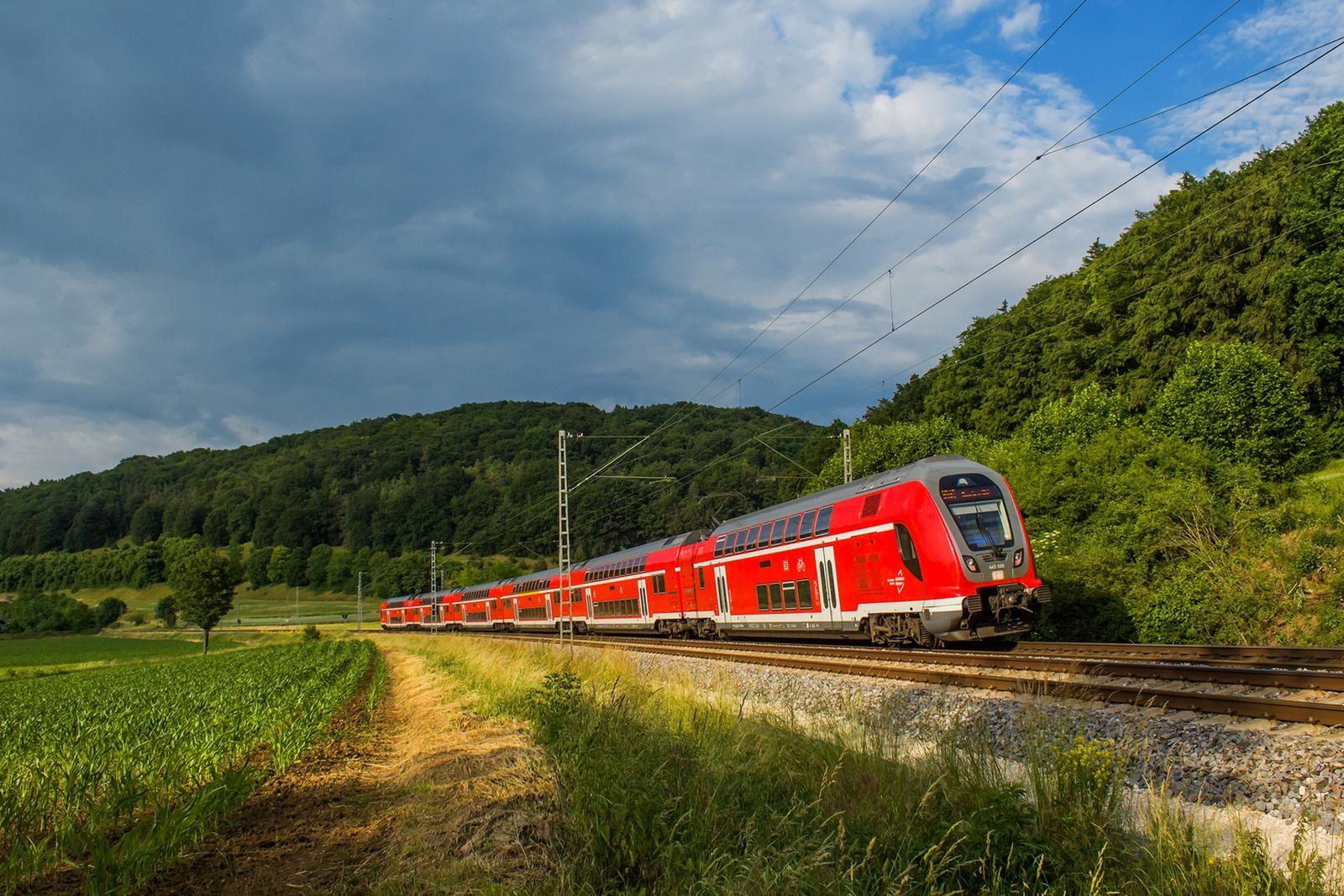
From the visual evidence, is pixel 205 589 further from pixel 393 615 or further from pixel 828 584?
pixel 828 584

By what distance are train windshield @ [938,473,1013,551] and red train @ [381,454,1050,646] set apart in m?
0.03

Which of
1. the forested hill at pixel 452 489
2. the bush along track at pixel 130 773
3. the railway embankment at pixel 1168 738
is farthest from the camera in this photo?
the forested hill at pixel 452 489

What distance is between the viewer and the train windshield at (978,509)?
16000mm

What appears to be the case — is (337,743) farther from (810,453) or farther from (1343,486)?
(810,453)

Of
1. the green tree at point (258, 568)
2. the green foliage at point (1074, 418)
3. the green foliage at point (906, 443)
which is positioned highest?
the green tree at point (258, 568)

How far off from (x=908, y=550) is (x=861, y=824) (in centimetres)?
1108

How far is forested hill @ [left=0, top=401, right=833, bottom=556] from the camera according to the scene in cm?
6925

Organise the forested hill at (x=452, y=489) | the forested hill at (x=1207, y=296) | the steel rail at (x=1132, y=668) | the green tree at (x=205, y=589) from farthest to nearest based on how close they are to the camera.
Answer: the green tree at (x=205, y=589), the forested hill at (x=452, y=489), the forested hill at (x=1207, y=296), the steel rail at (x=1132, y=668)

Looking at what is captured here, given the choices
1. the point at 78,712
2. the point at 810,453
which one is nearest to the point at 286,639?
the point at 810,453

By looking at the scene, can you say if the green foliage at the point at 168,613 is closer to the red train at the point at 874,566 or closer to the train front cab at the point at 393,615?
the train front cab at the point at 393,615

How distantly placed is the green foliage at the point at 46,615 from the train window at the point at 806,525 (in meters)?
131

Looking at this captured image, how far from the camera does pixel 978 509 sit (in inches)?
644

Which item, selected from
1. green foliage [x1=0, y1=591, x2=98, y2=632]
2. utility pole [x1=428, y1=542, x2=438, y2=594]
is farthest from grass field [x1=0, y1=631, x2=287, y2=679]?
utility pole [x1=428, y1=542, x2=438, y2=594]

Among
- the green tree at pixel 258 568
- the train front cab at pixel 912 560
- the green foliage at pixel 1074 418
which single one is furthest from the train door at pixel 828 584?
the green tree at pixel 258 568
